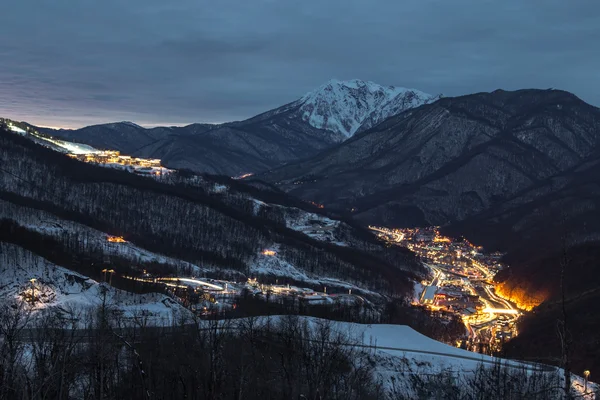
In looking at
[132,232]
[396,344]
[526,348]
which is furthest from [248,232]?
[396,344]

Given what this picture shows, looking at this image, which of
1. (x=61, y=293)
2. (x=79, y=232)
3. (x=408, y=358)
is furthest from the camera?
(x=79, y=232)

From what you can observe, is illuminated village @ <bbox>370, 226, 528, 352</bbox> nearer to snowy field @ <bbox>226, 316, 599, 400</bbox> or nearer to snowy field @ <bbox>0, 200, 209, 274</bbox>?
snowy field @ <bbox>226, 316, 599, 400</bbox>

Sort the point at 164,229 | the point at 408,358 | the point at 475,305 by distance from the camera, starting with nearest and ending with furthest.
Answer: the point at 408,358, the point at 475,305, the point at 164,229

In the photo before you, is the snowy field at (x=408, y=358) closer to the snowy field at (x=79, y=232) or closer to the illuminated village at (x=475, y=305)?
the illuminated village at (x=475, y=305)

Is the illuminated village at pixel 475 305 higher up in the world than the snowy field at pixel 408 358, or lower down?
lower down

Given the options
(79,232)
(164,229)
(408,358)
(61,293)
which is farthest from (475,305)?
(61,293)

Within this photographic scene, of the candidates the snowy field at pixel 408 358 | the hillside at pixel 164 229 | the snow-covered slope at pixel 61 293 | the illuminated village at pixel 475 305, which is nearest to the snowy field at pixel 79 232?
the hillside at pixel 164 229

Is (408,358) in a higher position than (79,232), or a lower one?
lower

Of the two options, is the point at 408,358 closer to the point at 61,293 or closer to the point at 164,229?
the point at 61,293

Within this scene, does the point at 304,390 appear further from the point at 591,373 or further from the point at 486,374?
the point at 591,373

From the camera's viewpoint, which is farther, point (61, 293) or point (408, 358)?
point (61, 293)

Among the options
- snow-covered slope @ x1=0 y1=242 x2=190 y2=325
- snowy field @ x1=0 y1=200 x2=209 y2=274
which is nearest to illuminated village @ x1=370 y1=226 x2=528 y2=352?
snow-covered slope @ x1=0 y1=242 x2=190 y2=325
